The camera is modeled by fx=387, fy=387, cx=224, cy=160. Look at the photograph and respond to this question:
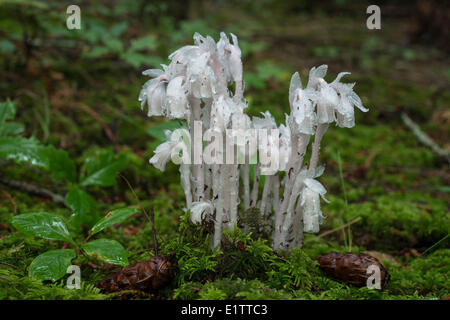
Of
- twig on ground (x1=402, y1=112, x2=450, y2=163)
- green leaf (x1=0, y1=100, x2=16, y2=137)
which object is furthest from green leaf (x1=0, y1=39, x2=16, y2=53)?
twig on ground (x1=402, y1=112, x2=450, y2=163)

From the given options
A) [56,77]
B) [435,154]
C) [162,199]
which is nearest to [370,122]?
[435,154]

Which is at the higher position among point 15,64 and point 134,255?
point 15,64

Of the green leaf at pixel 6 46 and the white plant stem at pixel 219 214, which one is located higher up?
the green leaf at pixel 6 46

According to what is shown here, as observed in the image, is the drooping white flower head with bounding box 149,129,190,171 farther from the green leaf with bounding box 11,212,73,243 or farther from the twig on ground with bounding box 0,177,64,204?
the twig on ground with bounding box 0,177,64,204

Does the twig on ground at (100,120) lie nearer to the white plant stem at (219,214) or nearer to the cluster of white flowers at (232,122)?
the cluster of white flowers at (232,122)

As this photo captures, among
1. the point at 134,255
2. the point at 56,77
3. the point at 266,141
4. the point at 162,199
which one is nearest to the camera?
the point at 266,141

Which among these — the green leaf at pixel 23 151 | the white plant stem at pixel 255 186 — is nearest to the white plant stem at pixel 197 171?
the white plant stem at pixel 255 186

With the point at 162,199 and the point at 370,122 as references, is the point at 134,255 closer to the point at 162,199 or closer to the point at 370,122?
the point at 162,199
